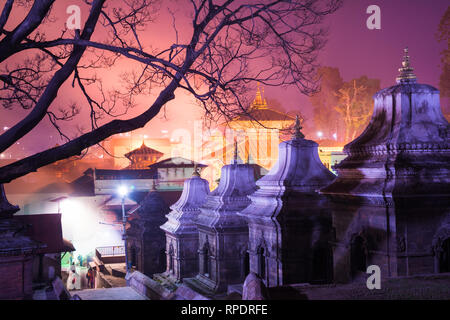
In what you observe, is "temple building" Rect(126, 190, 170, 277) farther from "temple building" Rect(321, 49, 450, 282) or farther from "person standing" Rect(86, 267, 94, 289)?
"temple building" Rect(321, 49, 450, 282)

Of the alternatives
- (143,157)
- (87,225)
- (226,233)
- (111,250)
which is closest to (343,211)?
(226,233)

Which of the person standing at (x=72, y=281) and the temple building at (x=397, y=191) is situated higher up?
the temple building at (x=397, y=191)

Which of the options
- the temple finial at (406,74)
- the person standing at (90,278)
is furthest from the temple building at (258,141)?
the temple finial at (406,74)

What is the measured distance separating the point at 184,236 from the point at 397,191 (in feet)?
46.8

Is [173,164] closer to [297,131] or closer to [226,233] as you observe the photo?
[226,233]

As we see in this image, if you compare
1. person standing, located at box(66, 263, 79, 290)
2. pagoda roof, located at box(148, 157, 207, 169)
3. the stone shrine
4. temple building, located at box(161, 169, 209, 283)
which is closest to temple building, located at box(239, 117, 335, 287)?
the stone shrine

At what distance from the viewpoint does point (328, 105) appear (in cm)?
7212

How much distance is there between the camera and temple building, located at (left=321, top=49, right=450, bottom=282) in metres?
10.6

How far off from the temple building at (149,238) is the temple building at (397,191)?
690 inches

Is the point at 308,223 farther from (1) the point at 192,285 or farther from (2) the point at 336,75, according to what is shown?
(2) the point at 336,75

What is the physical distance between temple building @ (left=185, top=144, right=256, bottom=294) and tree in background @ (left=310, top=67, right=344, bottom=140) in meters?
51.0

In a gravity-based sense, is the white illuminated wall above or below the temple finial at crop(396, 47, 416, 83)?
below

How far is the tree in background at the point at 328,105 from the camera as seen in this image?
228 feet

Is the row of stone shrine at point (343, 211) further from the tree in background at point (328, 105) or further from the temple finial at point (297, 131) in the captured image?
the tree in background at point (328, 105)
